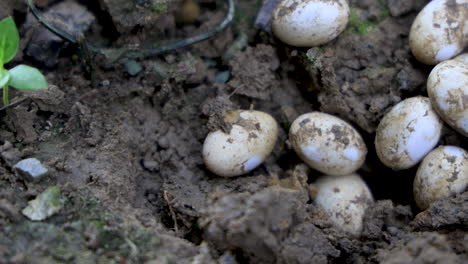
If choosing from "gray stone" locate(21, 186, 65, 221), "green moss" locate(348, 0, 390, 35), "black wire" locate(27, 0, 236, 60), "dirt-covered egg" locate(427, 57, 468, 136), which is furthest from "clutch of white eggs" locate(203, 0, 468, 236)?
"gray stone" locate(21, 186, 65, 221)

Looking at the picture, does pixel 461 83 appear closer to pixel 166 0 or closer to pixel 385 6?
pixel 385 6

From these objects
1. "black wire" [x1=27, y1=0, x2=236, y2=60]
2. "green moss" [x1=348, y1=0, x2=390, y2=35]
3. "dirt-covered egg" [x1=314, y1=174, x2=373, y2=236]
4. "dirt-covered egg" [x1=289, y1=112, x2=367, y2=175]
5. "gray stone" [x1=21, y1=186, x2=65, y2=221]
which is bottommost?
"dirt-covered egg" [x1=314, y1=174, x2=373, y2=236]

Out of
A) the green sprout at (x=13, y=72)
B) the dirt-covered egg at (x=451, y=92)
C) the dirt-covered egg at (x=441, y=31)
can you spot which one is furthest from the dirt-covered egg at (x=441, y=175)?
the green sprout at (x=13, y=72)

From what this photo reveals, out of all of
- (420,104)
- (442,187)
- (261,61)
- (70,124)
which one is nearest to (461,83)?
(420,104)

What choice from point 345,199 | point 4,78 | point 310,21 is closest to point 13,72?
point 4,78

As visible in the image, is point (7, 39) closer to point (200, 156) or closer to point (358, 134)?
point (200, 156)

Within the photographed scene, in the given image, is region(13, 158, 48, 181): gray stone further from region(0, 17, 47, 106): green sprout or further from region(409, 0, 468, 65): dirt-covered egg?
region(409, 0, 468, 65): dirt-covered egg
